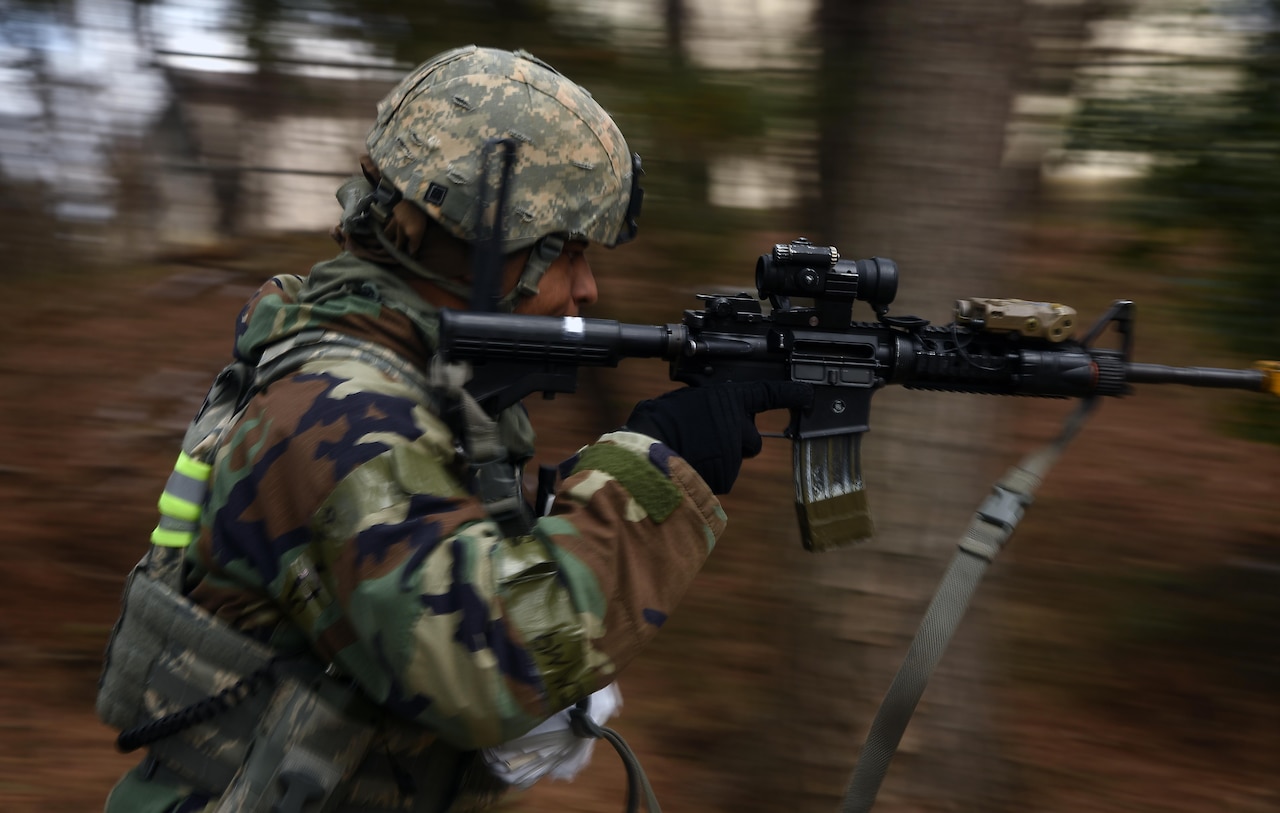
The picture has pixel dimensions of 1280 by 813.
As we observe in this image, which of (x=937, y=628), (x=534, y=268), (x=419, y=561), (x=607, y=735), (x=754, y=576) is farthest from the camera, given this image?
(x=754, y=576)

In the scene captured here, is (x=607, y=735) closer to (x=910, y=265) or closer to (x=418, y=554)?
(x=418, y=554)

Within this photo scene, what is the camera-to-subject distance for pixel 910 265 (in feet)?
11.2

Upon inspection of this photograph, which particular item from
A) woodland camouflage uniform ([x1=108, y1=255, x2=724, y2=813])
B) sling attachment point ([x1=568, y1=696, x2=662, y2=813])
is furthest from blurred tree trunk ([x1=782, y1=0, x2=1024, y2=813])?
woodland camouflage uniform ([x1=108, y1=255, x2=724, y2=813])

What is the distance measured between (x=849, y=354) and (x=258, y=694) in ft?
4.93

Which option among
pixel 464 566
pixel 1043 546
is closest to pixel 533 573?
pixel 464 566

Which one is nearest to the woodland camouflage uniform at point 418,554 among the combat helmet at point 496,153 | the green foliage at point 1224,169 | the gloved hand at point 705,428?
the gloved hand at point 705,428

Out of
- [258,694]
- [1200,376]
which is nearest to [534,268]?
[258,694]

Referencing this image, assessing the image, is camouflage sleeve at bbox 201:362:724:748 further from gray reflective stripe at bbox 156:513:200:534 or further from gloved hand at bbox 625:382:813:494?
gloved hand at bbox 625:382:813:494

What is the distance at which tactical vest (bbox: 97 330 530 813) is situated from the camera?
1987 mm

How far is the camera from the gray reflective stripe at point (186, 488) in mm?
2021

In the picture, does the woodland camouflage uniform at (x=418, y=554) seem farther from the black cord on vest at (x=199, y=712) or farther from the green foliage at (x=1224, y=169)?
the green foliage at (x=1224, y=169)

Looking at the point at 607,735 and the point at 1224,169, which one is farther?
the point at 1224,169

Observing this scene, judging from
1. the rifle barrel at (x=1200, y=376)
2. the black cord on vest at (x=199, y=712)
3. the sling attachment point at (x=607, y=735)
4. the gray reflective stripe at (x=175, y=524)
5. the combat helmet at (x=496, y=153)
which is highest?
the combat helmet at (x=496, y=153)

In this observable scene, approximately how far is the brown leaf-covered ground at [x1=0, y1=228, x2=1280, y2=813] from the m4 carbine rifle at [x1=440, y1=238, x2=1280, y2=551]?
3.66 ft
